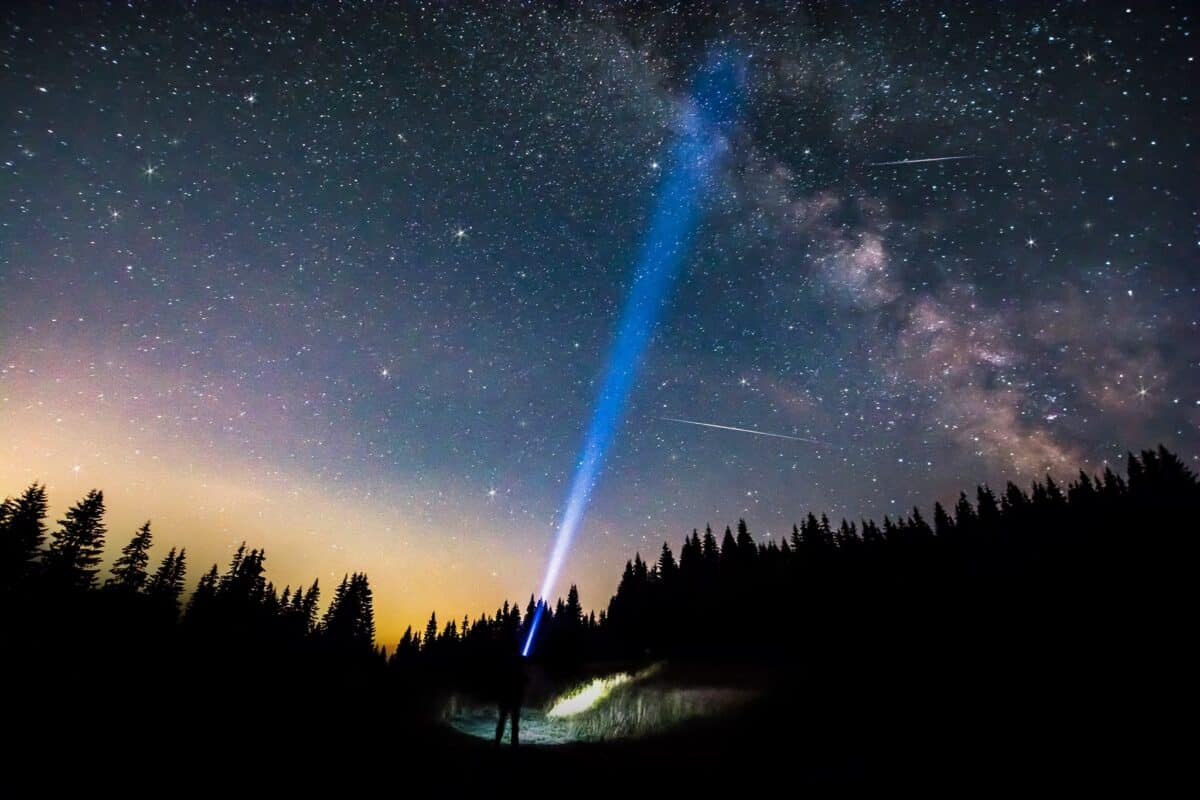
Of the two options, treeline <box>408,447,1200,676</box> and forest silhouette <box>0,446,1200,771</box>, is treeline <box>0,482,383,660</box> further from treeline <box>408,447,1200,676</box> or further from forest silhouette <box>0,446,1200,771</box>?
treeline <box>408,447,1200,676</box>

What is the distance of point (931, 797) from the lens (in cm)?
1265

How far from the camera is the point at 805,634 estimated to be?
5531 centimetres

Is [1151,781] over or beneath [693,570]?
beneath

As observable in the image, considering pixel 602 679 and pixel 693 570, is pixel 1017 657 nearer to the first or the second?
pixel 602 679

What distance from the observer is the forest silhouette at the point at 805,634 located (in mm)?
18344

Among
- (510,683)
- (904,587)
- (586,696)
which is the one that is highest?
(904,587)

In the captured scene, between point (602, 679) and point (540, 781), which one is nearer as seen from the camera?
point (540, 781)

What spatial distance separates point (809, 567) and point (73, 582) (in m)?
85.2

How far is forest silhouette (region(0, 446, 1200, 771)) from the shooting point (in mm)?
18344

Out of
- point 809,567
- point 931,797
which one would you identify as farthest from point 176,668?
point 809,567

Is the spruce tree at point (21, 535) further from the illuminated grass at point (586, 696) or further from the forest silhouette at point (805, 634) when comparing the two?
the illuminated grass at point (586, 696)

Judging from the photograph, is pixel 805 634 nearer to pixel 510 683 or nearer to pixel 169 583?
pixel 510 683

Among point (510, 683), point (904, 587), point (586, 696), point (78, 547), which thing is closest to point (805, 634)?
point (904, 587)

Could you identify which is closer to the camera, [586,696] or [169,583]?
[586,696]
